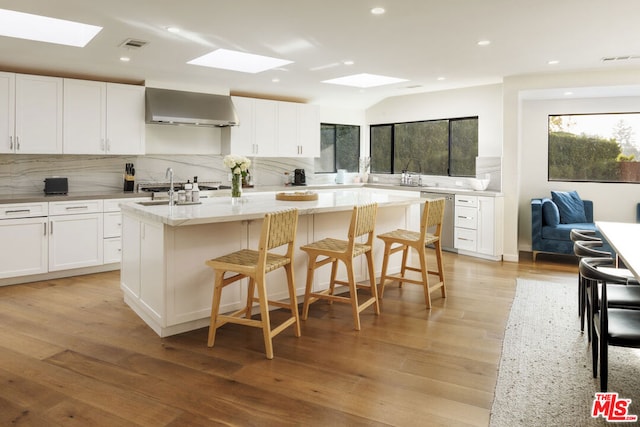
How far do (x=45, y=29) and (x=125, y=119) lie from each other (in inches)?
65.3

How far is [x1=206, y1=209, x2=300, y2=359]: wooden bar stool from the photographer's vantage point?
10.4 ft

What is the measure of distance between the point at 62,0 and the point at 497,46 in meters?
3.94

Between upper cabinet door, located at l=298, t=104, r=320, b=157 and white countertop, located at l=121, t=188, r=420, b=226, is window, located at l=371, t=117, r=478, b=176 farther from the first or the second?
white countertop, located at l=121, t=188, r=420, b=226

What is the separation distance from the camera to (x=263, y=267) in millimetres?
3170

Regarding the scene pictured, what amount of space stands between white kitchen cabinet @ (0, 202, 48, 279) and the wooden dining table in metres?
5.52

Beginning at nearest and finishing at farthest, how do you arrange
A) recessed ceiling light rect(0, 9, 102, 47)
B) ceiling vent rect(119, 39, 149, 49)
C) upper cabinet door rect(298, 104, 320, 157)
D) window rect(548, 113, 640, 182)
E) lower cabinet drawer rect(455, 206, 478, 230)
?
1. recessed ceiling light rect(0, 9, 102, 47)
2. ceiling vent rect(119, 39, 149, 49)
3. window rect(548, 113, 640, 182)
4. lower cabinet drawer rect(455, 206, 478, 230)
5. upper cabinet door rect(298, 104, 320, 157)

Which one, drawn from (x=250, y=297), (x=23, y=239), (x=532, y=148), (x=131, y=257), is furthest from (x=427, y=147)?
(x=23, y=239)

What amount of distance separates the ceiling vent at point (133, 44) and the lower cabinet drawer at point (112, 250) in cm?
238

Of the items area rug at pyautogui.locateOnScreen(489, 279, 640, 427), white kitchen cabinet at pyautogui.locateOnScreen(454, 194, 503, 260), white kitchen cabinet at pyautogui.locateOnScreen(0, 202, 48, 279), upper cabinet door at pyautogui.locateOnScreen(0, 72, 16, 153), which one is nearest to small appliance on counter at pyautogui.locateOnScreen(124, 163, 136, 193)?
white kitchen cabinet at pyautogui.locateOnScreen(0, 202, 48, 279)

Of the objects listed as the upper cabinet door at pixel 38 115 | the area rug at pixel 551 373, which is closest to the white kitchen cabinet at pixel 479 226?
the area rug at pixel 551 373

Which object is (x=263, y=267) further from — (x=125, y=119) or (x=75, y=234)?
(x=125, y=119)

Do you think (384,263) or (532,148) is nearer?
(384,263)

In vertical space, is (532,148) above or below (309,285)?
above

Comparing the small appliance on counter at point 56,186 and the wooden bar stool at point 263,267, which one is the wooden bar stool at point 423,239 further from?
the small appliance on counter at point 56,186
